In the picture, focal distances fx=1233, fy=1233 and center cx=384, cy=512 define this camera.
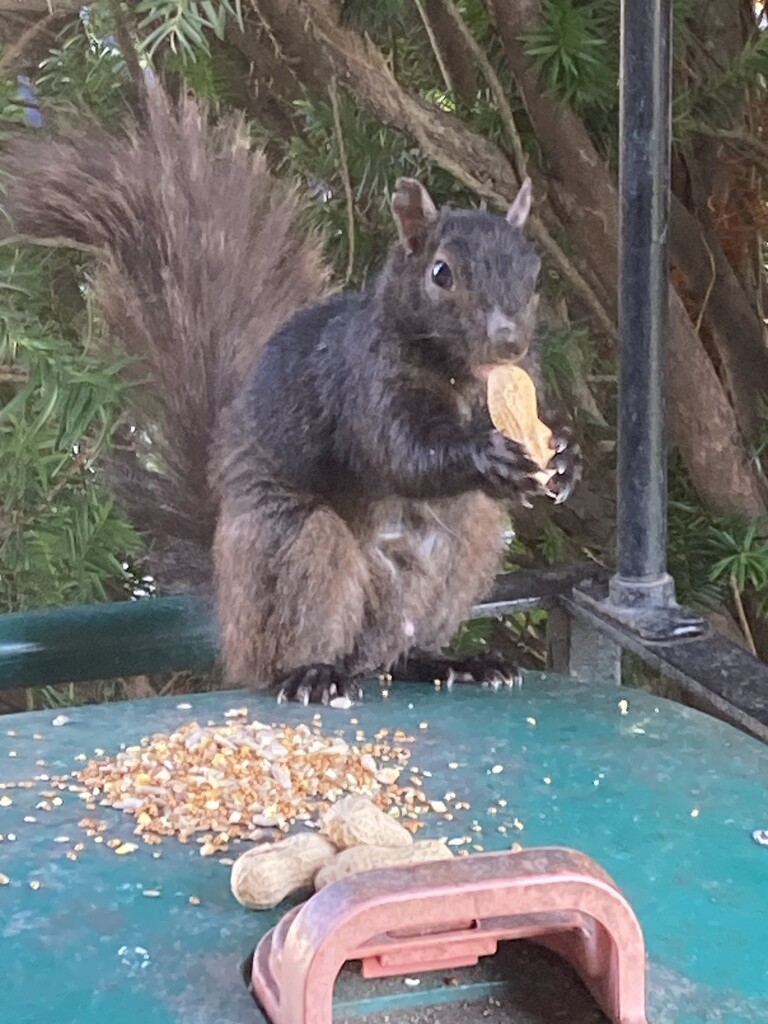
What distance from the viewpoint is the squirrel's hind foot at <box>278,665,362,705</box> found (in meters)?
1.03

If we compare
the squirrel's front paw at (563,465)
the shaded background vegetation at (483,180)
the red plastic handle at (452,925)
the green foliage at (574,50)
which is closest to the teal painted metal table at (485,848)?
the red plastic handle at (452,925)

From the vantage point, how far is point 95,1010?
543 mm

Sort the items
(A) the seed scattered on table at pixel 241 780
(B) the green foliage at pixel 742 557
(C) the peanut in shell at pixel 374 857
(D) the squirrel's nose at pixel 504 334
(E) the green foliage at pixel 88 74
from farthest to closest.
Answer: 1. (E) the green foliage at pixel 88 74
2. (B) the green foliage at pixel 742 557
3. (D) the squirrel's nose at pixel 504 334
4. (A) the seed scattered on table at pixel 241 780
5. (C) the peanut in shell at pixel 374 857

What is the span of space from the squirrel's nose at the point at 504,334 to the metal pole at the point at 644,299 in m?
0.11

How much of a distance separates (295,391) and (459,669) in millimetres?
290

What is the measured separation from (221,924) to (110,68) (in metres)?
0.92

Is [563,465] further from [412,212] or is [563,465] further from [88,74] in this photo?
[88,74]

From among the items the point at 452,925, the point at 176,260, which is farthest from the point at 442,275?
the point at 452,925

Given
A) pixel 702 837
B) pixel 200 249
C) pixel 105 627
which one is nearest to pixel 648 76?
pixel 200 249

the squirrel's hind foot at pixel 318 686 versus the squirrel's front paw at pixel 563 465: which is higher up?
the squirrel's front paw at pixel 563 465

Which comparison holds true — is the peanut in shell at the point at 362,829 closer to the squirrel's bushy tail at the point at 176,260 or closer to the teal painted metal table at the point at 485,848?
the teal painted metal table at the point at 485,848

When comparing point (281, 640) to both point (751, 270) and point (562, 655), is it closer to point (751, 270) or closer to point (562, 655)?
point (562, 655)

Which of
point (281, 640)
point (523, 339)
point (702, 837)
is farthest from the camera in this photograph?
point (281, 640)

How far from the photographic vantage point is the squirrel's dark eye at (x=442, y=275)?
948 millimetres
